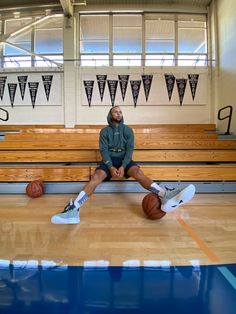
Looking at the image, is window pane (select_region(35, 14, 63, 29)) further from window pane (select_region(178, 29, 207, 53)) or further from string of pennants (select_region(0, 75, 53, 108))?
window pane (select_region(178, 29, 207, 53))

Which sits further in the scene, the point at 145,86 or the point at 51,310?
the point at 145,86

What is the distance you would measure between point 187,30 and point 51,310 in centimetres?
680

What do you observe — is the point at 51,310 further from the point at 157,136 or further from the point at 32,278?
the point at 157,136

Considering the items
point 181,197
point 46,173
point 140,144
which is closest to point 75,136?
point 140,144

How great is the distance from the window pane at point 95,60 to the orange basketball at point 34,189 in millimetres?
4092

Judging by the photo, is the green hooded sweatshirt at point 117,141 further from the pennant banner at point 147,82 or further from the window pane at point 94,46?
the window pane at point 94,46

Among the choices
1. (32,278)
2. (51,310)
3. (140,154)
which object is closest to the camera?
(51,310)

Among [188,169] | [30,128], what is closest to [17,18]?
[30,128]

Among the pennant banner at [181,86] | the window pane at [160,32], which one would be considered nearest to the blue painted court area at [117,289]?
the pennant banner at [181,86]

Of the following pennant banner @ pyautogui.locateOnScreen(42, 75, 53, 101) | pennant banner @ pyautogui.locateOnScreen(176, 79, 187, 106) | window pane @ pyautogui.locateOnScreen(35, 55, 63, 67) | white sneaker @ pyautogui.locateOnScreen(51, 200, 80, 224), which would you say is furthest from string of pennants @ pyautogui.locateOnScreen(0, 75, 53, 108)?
white sneaker @ pyautogui.locateOnScreen(51, 200, 80, 224)

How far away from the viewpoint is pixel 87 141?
416cm

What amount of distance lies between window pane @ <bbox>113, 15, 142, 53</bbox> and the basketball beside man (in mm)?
4336

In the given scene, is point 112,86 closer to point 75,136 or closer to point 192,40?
point 75,136

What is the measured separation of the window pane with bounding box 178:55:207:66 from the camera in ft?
20.2
